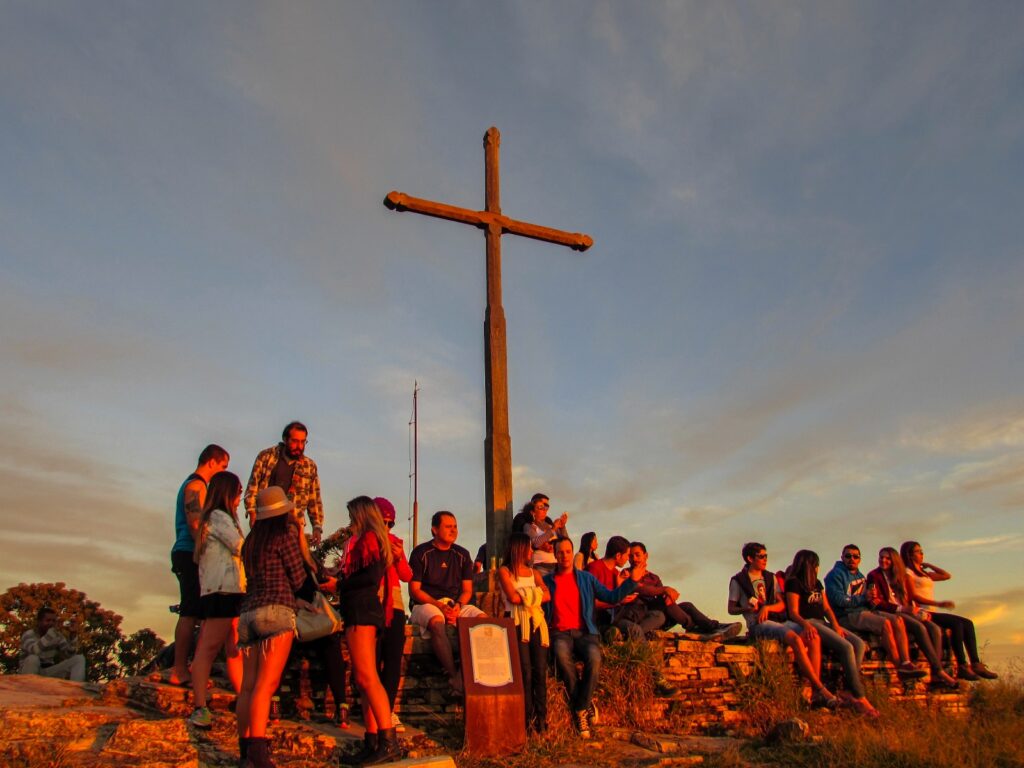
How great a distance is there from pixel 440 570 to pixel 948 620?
613 cm

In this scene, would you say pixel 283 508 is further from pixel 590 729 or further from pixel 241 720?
pixel 590 729

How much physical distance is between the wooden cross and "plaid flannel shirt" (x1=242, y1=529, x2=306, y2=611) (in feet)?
11.2

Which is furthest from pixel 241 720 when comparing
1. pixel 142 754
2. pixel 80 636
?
pixel 80 636

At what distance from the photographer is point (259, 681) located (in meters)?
5.23

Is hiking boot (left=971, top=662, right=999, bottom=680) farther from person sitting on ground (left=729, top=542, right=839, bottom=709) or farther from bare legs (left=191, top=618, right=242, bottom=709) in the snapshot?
bare legs (left=191, top=618, right=242, bottom=709)

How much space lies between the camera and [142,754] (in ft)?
18.2

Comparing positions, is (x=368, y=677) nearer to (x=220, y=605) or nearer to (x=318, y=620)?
(x=318, y=620)

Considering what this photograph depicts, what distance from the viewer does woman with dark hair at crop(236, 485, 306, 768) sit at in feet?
17.1

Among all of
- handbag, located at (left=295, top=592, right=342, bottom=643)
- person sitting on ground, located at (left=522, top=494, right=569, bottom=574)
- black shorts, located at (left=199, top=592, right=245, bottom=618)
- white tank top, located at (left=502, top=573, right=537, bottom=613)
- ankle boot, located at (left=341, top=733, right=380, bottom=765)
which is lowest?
ankle boot, located at (left=341, top=733, right=380, bottom=765)

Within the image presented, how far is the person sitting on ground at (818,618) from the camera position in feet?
28.1

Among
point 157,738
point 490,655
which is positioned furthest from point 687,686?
point 157,738

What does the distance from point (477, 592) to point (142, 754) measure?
3.53 m

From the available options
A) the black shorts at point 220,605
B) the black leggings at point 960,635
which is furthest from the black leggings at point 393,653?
the black leggings at point 960,635

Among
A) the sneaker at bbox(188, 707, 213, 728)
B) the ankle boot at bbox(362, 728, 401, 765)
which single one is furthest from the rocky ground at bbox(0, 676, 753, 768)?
the ankle boot at bbox(362, 728, 401, 765)
